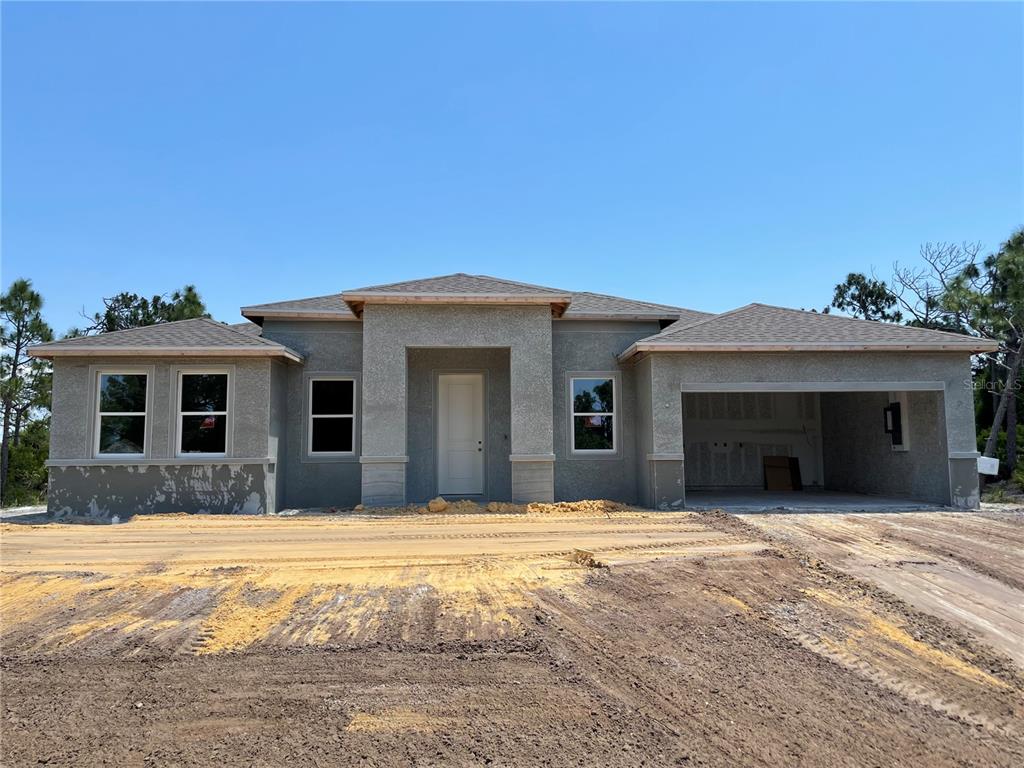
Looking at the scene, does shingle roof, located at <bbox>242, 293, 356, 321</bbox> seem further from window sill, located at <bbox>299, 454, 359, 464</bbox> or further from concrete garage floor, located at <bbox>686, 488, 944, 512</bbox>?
concrete garage floor, located at <bbox>686, 488, 944, 512</bbox>

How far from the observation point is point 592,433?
13.0m

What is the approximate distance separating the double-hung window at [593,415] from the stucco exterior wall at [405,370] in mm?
1012

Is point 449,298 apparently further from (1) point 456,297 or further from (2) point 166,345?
(2) point 166,345

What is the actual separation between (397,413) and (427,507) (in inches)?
73.5

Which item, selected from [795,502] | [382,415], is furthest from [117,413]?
[795,502]

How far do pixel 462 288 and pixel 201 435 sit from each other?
5.67 m

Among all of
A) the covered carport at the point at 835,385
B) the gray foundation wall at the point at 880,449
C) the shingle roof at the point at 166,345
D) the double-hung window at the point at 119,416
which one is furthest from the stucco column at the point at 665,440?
the double-hung window at the point at 119,416

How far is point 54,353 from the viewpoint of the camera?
11.4 meters

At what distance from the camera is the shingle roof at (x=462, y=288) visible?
12062 millimetres

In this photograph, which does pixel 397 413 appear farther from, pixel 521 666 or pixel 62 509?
pixel 521 666

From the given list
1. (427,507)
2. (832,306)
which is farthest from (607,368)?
(832,306)

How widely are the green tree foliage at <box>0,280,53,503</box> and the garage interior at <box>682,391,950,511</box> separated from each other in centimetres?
1975

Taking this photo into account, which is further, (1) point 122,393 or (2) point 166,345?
(1) point 122,393

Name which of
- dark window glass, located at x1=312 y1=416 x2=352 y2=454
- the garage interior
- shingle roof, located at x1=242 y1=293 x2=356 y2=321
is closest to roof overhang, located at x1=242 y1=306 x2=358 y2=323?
shingle roof, located at x1=242 y1=293 x2=356 y2=321
